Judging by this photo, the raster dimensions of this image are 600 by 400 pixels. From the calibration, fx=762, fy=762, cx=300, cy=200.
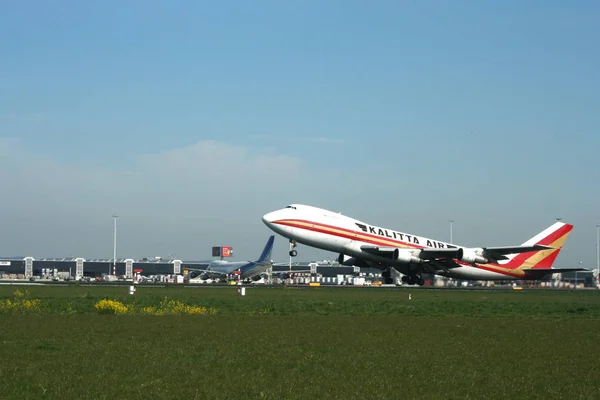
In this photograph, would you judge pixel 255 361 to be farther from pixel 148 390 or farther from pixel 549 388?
pixel 549 388

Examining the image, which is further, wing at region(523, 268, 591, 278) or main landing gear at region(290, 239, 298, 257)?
wing at region(523, 268, 591, 278)

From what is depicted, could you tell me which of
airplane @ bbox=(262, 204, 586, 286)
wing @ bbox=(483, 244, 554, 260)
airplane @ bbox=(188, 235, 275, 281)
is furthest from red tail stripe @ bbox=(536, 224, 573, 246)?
airplane @ bbox=(188, 235, 275, 281)

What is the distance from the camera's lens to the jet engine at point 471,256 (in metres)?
71.4

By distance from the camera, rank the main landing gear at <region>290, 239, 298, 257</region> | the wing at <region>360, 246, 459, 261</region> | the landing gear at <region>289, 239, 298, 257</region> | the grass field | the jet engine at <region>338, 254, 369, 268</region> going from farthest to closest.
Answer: the jet engine at <region>338, 254, 369, 268</region> < the wing at <region>360, 246, 459, 261</region> < the main landing gear at <region>290, 239, 298, 257</region> < the landing gear at <region>289, 239, 298, 257</region> < the grass field

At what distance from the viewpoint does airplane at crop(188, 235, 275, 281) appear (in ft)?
474

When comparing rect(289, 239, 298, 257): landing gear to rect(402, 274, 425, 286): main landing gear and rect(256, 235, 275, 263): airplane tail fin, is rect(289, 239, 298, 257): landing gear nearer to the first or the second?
rect(402, 274, 425, 286): main landing gear

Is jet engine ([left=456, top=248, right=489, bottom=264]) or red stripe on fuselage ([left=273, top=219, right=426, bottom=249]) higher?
red stripe on fuselage ([left=273, top=219, right=426, bottom=249])

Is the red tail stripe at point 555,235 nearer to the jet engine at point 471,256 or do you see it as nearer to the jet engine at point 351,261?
the jet engine at point 471,256

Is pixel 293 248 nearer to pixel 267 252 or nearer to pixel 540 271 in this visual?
pixel 540 271

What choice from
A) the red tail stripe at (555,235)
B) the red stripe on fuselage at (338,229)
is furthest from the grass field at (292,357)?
the red tail stripe at (555,235)

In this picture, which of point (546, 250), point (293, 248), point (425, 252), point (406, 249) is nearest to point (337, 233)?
point (293, 248)

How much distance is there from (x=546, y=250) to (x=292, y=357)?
65.2 m

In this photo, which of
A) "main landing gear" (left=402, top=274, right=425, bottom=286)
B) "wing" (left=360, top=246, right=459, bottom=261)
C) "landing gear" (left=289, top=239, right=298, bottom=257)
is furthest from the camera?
"main landing gear" (left=402, top=274, right=425, bottom=286)

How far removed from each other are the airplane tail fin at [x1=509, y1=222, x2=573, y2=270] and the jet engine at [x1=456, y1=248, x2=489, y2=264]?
8762 mm
